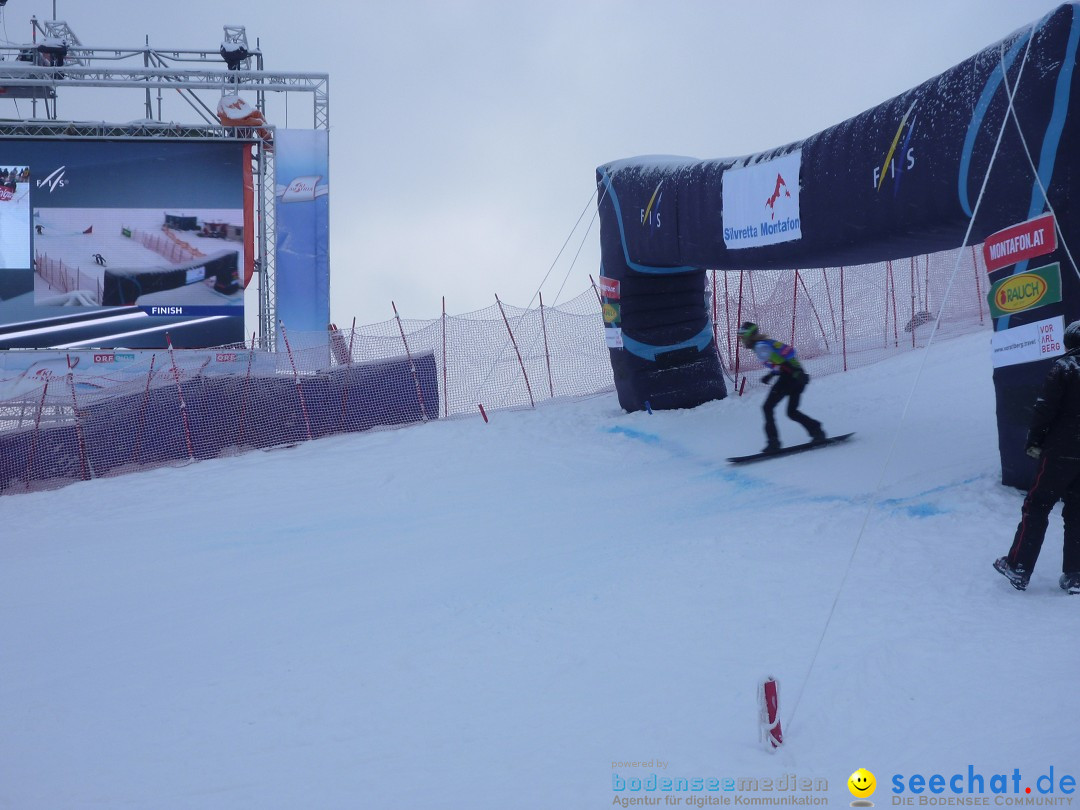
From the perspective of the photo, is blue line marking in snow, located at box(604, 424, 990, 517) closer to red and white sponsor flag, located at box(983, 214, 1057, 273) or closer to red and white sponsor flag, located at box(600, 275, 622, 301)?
red and white sponsor flag, located at box(983, 214, 1057, 273)

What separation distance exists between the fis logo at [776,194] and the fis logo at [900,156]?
140 centimetres

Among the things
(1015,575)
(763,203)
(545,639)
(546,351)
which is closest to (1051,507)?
(1015,575)

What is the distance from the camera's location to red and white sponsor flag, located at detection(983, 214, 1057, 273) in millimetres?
6621

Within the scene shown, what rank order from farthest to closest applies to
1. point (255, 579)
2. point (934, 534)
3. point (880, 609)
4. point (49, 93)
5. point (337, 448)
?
point (49, 93), point (337, 448), point (255, 579), point (934, 534), point (880, 609)

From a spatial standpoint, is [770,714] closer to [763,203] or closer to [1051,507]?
[1051,507]

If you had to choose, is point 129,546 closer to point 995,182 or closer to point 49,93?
point 995,182

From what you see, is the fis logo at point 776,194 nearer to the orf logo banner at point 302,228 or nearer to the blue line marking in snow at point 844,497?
the blue line marking in snow at point 844,497

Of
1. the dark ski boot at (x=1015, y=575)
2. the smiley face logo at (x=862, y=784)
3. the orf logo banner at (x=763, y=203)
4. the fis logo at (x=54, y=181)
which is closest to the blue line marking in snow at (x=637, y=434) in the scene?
the orf logo banner at (x=763, y=203)

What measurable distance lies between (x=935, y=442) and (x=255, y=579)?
6457mm

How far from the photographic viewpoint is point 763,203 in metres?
9.96

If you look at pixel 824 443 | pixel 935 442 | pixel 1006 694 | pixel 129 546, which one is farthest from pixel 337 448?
pixel 1006 694

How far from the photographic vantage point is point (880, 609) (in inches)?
198

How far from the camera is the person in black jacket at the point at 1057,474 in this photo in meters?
4.98

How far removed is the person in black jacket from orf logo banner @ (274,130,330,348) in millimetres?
16749
